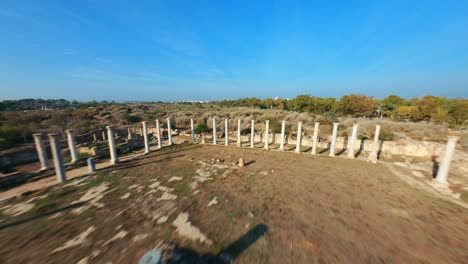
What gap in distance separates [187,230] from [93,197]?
4.76 m

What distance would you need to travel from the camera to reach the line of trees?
24781 millimetres

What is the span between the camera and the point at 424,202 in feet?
21.1

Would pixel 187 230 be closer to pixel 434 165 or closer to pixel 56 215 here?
pixel 56 215

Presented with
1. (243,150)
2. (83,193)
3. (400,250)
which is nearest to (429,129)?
(243,150)

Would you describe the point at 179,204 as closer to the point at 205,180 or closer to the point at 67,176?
the point at 205,180

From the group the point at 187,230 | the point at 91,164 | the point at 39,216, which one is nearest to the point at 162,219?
the point at 187,230

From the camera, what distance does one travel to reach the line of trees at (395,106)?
2478cm

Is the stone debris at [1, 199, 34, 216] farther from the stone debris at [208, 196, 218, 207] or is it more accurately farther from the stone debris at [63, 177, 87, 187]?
the stone debris at [208, 196, 218, 207]

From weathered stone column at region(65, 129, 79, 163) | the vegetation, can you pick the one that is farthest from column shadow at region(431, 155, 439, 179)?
weathered stone column at region(65, 129, 79, 163)

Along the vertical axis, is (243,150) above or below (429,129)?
below

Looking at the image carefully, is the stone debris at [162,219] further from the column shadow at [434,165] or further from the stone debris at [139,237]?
the column shadow at [434,165]

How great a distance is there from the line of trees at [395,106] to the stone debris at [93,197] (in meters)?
35.3

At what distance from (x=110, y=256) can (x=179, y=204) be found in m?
2.42

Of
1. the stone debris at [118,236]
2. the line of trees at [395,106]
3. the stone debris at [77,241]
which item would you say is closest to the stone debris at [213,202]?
the stone debris at [118,236]
